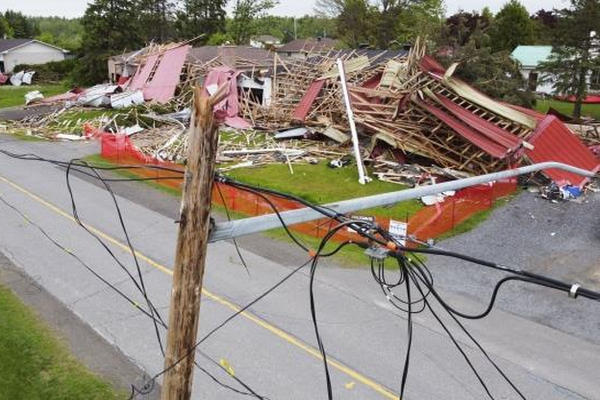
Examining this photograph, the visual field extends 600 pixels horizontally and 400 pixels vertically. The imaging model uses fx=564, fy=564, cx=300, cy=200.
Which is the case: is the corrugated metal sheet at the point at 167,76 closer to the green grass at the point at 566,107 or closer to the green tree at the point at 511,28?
the green grass at the point at 566,107

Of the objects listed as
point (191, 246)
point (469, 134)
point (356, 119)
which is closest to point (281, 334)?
point (191, 246)

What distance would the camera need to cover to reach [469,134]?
19.8m

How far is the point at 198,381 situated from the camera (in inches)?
356

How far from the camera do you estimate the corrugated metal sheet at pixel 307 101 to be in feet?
93.4

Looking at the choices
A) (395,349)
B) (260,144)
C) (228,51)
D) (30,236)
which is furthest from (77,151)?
(395,349)

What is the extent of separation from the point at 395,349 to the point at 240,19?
71.1 metres

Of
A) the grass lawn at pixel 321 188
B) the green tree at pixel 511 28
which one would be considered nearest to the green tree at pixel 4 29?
the green tree at pixel 511 28

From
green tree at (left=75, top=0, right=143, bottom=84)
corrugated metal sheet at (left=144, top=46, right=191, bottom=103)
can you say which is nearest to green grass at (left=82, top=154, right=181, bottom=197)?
corrugated metal sheet at (left=144, top=46, right=191, bottom=103)

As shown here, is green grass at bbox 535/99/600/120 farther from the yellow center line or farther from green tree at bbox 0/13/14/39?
green tree at bbox 0/13/14/39

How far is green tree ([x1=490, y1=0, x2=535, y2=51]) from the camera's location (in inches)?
2376

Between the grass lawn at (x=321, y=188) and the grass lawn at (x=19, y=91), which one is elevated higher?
the grass lawn at (x=19, y=91)

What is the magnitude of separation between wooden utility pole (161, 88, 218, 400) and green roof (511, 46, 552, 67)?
55.9 meters

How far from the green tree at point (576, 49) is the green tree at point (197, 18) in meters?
44.9

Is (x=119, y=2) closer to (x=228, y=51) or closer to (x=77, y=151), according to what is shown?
(x=228, y=51)
